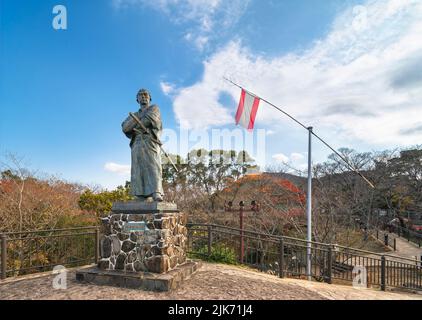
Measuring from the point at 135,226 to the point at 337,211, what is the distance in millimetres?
11110

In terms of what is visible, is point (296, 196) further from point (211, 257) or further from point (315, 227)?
point (211, 257)

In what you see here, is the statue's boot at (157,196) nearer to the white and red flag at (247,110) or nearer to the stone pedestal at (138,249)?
the stone pedestal at (138,249)

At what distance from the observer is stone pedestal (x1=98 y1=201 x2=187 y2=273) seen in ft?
17.4

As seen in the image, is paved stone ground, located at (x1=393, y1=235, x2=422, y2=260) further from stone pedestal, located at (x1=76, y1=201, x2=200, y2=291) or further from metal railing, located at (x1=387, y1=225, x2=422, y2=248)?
stone pedestal, located at (x1=76, y1=201, x2=200, y2=291)

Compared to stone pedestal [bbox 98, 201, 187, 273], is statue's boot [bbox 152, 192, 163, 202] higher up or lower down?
higher up

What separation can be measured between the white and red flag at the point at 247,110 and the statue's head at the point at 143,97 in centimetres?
361

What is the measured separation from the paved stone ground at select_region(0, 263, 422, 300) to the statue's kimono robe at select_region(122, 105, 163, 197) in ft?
6.32

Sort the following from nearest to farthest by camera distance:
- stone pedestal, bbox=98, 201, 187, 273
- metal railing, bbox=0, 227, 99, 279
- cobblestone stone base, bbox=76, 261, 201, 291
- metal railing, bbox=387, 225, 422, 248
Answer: cobblestone stone base, bbox=76, 261, 201, 291 → stone pedestal, bbox=98, 201, 187, 273 → metal railing, bbox=0, 227, 99, 279 → metal railing, bbox=387, 225, 422, 248

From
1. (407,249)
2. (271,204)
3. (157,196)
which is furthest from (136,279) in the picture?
(407,249)

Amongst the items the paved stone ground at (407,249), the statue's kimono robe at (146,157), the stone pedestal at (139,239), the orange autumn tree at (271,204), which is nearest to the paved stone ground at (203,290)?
the stone pedestal at (139,239)

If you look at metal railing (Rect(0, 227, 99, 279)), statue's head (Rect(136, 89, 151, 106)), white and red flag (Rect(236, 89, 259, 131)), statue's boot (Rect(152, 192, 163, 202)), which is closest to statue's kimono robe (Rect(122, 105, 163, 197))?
statue's boot (Rect(152, 192, 163, 202))

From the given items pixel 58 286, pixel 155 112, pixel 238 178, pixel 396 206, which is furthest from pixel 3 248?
A: pixel 396 206

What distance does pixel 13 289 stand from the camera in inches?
207

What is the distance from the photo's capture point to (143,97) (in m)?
6.15
